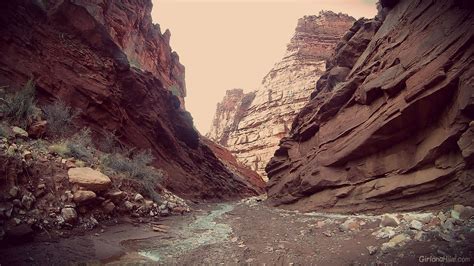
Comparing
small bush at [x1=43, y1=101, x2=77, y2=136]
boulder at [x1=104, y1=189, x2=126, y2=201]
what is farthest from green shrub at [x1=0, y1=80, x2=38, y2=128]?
boulder at [x1=104, y1=189, x2=126, y2=201]

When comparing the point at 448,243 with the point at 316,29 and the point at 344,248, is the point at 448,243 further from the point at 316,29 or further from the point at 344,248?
the point at 316,29

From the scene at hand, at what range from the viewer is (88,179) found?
6527 millimetres

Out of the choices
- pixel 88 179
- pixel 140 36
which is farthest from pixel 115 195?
pixel 140 36

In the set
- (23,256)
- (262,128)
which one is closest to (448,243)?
(23,256)

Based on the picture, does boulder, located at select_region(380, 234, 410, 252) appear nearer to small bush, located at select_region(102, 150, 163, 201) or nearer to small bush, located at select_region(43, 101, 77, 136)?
small bush, located at select_region(102, 150, 163, 201)

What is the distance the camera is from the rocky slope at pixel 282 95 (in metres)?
45.0

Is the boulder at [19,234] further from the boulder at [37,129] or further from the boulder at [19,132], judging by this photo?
the boulder at [37,129]

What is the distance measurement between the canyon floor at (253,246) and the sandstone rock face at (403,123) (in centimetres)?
142

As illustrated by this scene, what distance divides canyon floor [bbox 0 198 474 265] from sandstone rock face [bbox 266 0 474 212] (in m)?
1.42

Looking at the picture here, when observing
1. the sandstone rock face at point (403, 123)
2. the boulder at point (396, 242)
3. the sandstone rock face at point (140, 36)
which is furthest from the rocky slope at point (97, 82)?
the boulder at point (396, 242)

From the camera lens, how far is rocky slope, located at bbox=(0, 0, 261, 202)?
11.0 meters

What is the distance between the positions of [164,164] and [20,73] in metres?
8.18

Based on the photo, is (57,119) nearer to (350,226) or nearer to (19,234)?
(19,234)

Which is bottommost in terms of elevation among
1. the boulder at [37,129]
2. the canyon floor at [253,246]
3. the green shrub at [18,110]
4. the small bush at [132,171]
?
the canyon floor at [253,246]
